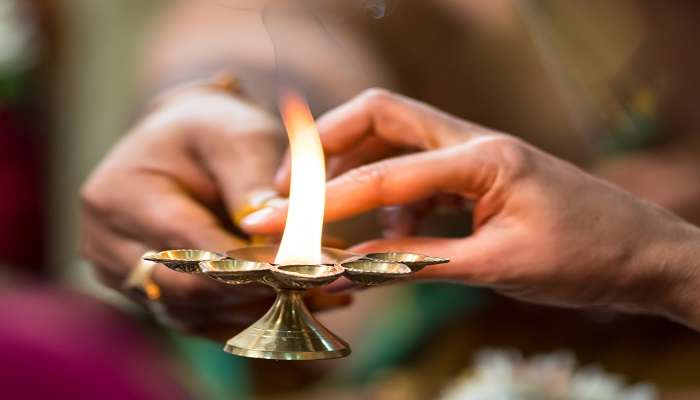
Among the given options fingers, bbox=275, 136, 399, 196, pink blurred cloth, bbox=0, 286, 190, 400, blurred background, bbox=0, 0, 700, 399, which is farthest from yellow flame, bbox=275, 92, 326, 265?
pink blurred cloth, bbox=0, 286, 190, 400

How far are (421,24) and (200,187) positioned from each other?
61cm

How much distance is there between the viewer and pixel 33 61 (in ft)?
5.92

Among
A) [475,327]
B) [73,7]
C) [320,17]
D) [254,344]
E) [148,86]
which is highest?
[73,7]

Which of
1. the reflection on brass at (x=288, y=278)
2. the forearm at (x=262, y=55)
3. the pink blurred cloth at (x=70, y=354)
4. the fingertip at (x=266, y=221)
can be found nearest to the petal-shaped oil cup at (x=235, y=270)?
the reflection on brass at (x=288, y=278)

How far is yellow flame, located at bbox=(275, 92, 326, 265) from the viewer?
32cm

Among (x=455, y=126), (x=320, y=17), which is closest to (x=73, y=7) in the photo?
(x=320, y=17)

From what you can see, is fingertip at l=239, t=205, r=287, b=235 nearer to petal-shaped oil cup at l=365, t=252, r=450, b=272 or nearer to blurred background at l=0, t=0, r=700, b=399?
petal-shaped oil cup at l=365, t=252, r=450, b=272

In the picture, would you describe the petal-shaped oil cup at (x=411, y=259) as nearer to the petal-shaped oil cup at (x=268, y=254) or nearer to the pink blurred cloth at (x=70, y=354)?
the petal-shaped oil cup at (x=268, y=254)

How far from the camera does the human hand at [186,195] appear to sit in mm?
499

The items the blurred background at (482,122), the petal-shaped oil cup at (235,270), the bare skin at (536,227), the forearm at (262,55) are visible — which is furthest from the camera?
the blurred background at (482,122)

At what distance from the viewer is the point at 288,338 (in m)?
0.32

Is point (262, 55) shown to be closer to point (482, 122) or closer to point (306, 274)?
point (482, 122)

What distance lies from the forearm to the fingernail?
0.33 m

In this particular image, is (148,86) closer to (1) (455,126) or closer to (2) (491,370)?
(2) (491,370)
